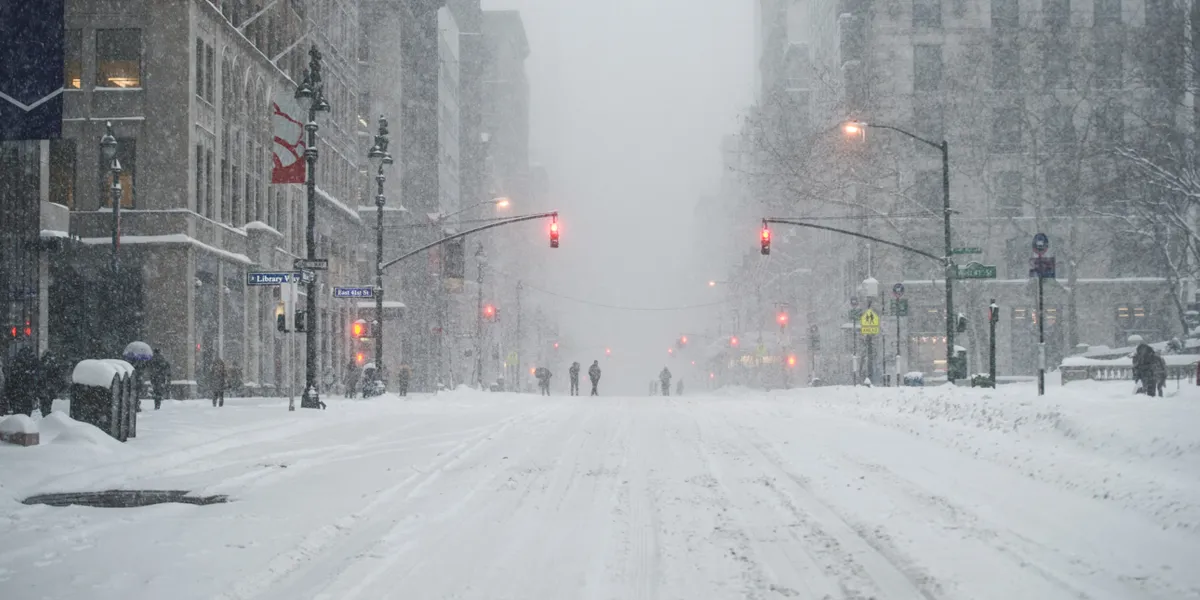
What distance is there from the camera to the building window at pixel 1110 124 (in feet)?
175

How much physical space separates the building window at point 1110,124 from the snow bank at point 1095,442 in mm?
35002

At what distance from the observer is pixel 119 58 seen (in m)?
40.0

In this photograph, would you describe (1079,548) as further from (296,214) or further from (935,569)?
(296,214)

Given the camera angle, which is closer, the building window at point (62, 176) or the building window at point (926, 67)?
the building window at point (62, 176)

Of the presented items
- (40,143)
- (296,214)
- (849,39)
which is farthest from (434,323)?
(40,143)

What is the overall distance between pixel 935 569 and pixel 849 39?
76394mm

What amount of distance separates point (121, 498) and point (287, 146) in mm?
20807

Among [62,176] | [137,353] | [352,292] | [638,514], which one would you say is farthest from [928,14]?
[638,514]

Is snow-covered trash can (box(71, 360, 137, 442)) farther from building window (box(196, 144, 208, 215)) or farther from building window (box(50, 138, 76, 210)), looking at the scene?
building window (box(196, 144, 208, 215))

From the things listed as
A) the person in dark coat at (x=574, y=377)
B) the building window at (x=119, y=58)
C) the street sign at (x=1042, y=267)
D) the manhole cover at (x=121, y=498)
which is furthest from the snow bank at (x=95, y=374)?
the person in dark coat at (x=574, y=377)

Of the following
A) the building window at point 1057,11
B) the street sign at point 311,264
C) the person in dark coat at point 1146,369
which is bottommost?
the person in dark coat at point 1146,369

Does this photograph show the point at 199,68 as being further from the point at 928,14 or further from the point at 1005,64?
the point at 928,14

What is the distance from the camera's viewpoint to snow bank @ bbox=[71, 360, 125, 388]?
1780 cm

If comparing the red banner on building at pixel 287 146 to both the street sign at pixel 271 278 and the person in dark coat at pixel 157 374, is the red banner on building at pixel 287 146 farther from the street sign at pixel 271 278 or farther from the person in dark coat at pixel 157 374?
the person in dark coat at pixel 157 374
